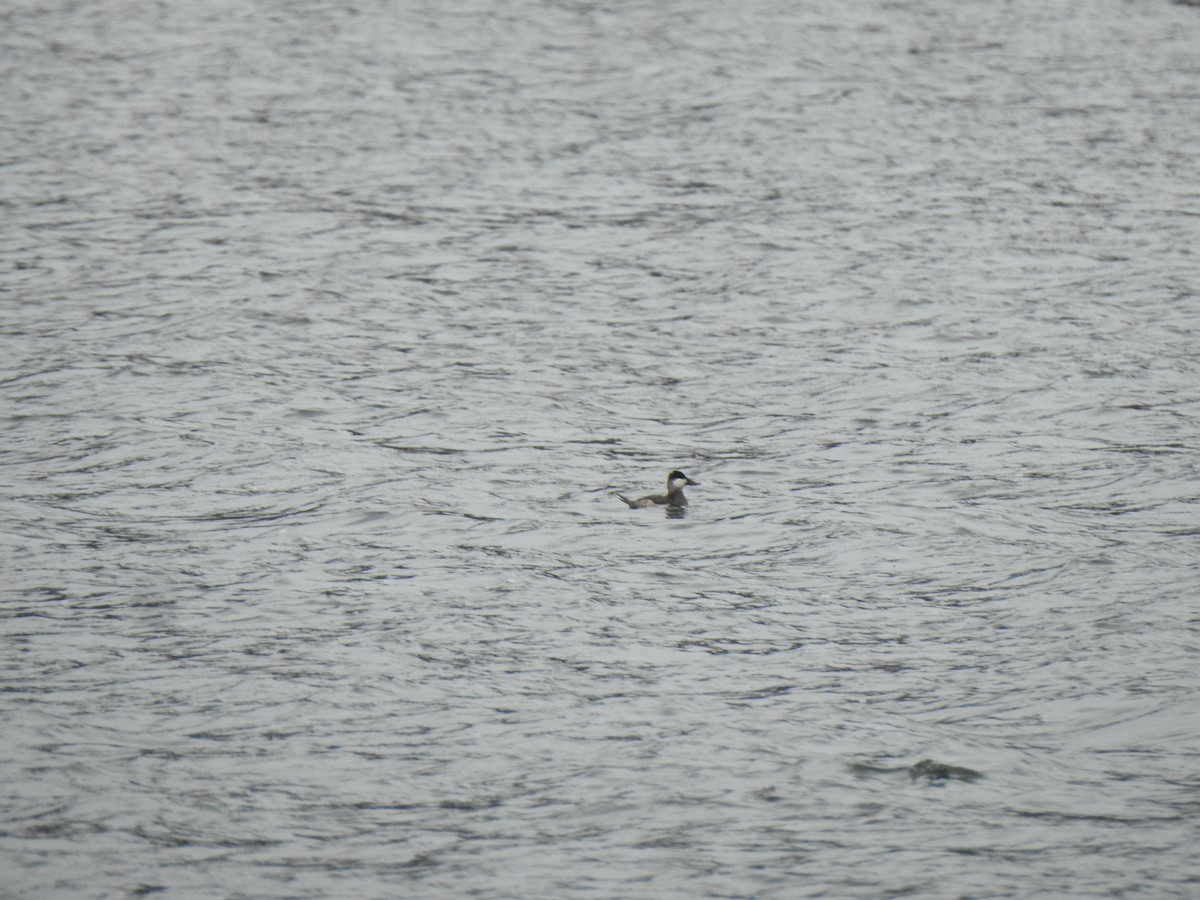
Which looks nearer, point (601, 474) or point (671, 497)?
point (671, 497)

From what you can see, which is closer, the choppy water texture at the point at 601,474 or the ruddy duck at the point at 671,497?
the choppy water texture at the point at 601,474

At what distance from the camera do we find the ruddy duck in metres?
11.5

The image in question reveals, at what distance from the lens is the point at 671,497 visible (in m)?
11.5

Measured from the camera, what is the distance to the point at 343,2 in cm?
2584

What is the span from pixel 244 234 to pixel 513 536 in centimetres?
727

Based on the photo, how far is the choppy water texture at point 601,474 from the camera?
827cm

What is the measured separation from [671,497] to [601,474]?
92cm

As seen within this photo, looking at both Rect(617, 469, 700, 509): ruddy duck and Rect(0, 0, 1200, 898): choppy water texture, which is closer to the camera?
Rect(0, 0, 1200, 898): choppy water texture

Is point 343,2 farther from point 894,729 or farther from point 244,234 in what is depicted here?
point 894,729

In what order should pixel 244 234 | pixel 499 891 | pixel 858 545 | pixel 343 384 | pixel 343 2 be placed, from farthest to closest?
pixel 343 2
pixel 244 234
pixel 343 384
pixel 858 545
pixel 499 891

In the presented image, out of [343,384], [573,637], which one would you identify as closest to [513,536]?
[573,637]

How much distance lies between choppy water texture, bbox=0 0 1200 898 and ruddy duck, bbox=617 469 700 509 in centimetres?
19

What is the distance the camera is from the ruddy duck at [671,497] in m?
11.5

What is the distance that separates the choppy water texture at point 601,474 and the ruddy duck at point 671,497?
0.19 metres
